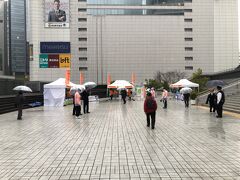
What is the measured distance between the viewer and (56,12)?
237 ft

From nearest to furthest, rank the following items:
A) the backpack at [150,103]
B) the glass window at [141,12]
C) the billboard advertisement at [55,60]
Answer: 1. the backpack at [150,103]
2. the billboard advertisement at [55,60]
3. the glass window at [141,12]

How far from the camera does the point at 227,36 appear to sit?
4053 inches

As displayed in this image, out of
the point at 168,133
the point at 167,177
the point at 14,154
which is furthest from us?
the point at 168,133

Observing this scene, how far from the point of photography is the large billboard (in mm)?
67688

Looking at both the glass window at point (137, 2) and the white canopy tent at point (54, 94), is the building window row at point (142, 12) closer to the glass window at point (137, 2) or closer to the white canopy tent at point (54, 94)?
the glass window at point (137, 2)

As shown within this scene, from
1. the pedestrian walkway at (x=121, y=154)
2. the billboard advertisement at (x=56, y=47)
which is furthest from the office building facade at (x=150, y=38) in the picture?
the pedestrian walkway at (x=121, y=154)

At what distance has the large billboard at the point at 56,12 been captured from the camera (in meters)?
67.7

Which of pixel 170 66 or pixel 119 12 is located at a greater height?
pixel 119 12

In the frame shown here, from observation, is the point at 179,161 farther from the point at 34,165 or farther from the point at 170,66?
the point at 170,66

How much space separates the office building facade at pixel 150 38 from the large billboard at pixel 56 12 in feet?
53.3

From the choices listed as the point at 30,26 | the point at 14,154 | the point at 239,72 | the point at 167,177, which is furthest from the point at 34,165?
the point at 30,26

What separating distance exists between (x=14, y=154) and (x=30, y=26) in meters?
86.0

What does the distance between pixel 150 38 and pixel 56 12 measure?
3569 cm

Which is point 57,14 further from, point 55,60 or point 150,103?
point 150,103
